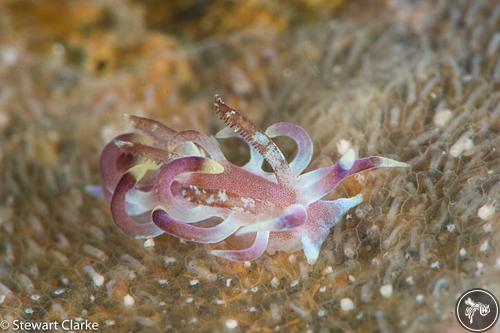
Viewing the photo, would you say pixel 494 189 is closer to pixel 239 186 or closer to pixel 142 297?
pixel 239 186

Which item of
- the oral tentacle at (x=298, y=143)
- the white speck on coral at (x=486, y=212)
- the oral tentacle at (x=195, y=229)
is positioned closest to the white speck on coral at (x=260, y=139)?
the oral tentacle at (x=298, y=143)

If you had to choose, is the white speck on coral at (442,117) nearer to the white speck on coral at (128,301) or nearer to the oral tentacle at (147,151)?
the oral tentacle at (147,151)

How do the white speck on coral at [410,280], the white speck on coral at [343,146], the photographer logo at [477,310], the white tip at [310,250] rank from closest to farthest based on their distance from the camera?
1. the photographer logo at [477,310]
2. the white speck on coral at [410,280]
3. the white tip at [310,250]
4. the white speck on coral at [343,146]

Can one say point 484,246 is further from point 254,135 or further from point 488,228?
point 254,135

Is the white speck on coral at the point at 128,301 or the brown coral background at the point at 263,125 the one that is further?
the white speck on coral at the point at 128,301

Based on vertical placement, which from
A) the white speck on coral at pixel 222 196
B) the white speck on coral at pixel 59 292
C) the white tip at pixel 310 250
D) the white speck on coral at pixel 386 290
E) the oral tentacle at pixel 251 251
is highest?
the white speck on coral at pixel 59 292

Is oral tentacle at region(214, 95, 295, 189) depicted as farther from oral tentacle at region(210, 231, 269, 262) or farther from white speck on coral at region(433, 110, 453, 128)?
white speck on coral at region(433, 110, 453, 128)
